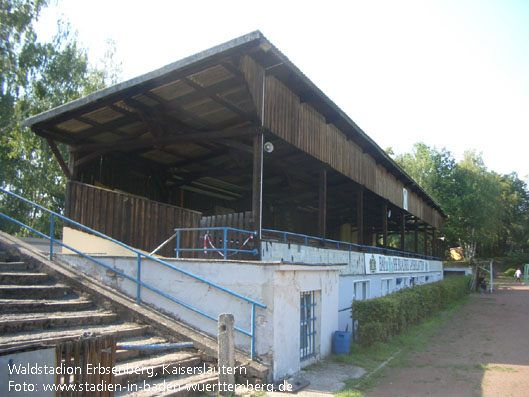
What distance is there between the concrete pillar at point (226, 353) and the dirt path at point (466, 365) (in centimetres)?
260

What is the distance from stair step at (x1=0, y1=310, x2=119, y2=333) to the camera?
603 centimetres

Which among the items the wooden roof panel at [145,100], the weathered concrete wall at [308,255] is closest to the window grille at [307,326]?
the weathered concrete wall at [308,255]

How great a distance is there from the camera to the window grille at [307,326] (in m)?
8.94

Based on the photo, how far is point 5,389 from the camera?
10.4ft

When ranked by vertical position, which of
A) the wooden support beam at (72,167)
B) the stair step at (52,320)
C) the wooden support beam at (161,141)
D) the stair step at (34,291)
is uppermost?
the wooden support beam at (161,141)

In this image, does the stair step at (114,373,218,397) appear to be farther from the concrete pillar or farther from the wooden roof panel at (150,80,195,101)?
the wooden roof panel at (150,80,195,101)

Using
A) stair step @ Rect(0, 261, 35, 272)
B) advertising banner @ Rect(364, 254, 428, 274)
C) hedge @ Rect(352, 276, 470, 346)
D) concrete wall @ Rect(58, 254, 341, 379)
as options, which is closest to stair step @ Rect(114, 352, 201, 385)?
concrete wall @ Rect(58, 254, 341, 379)

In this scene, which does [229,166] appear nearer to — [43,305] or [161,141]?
[161,141]

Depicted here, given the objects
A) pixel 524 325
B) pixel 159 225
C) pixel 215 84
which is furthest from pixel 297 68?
pixel 524 325

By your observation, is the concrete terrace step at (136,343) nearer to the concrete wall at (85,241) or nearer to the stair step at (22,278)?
the stair step at (22,278)

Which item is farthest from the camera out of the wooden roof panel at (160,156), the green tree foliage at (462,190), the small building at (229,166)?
the green tree foliage at (462,190)

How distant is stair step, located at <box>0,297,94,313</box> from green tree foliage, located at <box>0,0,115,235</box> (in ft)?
59.6

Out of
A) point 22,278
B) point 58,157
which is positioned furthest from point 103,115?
point 22,278

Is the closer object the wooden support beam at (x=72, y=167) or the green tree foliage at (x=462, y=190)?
the wooden support beam at (x=72, y=167)
